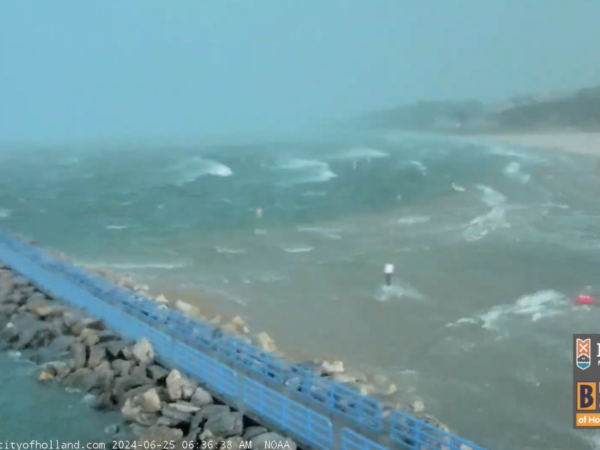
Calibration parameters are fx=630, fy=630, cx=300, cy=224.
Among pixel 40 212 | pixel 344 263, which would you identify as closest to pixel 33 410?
pixel 344 263

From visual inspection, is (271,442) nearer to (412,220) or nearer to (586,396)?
(586,396)

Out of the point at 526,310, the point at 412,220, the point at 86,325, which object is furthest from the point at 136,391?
the point at 412,220

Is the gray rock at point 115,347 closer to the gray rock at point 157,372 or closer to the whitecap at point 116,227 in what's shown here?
the gray rock at point 157,372

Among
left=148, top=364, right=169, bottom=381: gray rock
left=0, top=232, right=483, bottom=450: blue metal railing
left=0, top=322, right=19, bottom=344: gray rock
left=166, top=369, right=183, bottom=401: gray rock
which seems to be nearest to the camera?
left=0, top=232, right=483, bottom=450: blue metal railing

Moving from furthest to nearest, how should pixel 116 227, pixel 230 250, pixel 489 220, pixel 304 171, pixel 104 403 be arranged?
pixel 304 171 → pixel 116 227 → pixel 489 220 → pixel 230 250 → pixel 104 403

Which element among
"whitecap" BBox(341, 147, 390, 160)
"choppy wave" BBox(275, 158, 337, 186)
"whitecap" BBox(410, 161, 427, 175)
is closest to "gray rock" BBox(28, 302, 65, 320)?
"choppy wave" BBox(275, 158, 337, 186)

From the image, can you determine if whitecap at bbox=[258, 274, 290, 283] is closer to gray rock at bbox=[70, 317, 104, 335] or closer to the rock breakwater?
the rock breakwater

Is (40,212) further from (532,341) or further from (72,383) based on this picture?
(532,341)
